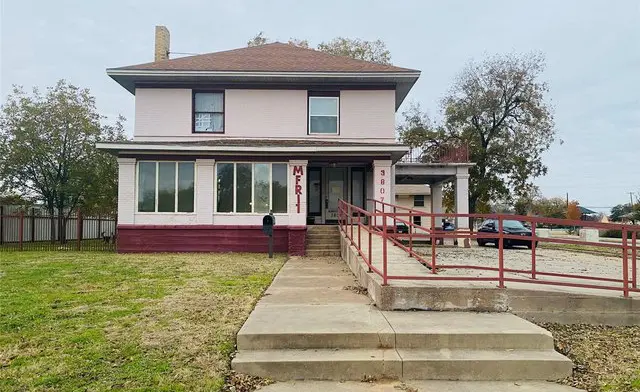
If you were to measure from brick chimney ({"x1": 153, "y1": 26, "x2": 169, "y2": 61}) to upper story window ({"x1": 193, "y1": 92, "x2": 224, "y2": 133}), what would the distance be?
5.41m

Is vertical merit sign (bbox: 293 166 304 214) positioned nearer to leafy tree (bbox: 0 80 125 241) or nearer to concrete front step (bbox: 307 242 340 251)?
concrete front step (bbox: 307 242 340 251)

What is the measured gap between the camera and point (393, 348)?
5.11m

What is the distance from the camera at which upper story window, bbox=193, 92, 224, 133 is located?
666 inches

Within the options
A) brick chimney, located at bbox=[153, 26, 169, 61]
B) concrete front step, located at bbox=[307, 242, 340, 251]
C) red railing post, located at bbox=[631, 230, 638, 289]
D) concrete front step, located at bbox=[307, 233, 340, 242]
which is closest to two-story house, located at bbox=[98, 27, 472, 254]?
concrete front step, located at bbox=[307, 242, 340, 251]

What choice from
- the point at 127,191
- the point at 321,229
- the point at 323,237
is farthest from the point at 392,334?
the point at 127,191

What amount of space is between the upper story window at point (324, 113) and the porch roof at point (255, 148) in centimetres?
139

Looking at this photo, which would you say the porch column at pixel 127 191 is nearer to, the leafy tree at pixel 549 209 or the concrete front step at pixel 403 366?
the concrete front step at pixel 403 366

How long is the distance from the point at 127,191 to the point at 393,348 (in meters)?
12.8

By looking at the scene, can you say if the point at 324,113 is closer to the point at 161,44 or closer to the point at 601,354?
the point at 161,44

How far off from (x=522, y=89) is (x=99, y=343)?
31.0 m

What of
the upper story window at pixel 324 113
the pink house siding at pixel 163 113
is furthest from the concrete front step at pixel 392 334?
the pink house siding at pixel 163 113

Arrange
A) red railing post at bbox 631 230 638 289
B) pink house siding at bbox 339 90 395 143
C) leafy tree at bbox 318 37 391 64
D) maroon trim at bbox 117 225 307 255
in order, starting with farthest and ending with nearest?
leafy tree at bbox 318 37 391 64
pink house siding at bbox 339 90 395 143
maroon trim at bbox 117 225 307 255
red railing post at bbox 631 230 638 289

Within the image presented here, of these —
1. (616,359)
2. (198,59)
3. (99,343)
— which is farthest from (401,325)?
(198,59)

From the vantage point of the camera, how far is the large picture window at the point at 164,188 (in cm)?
1548
